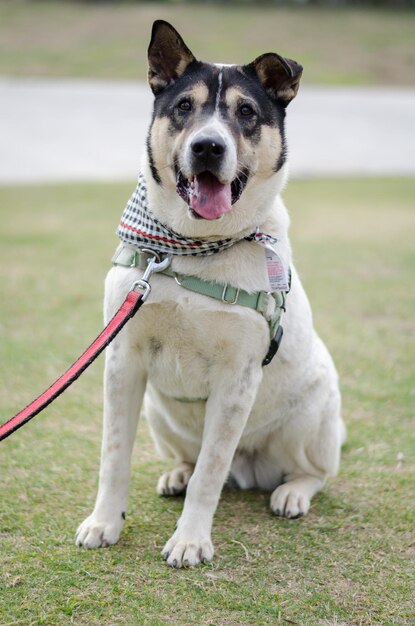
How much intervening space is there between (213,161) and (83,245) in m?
6.10

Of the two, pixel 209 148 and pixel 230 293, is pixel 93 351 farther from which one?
pixel 209 148

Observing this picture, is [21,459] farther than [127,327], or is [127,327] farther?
[21,459]

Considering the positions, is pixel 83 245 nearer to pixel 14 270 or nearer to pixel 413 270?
pixel 14 270

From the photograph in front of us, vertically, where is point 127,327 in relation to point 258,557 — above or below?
above

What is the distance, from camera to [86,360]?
9.10 ft

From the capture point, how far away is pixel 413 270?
312 inches

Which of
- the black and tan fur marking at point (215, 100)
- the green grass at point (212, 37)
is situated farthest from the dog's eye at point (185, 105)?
the green grass at point (212, 37)

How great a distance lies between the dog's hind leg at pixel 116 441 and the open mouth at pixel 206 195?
576mm

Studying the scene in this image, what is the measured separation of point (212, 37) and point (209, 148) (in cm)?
3316

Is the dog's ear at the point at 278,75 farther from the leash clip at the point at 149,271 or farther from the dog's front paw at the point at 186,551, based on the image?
the dog's front paw at the point at 186,551

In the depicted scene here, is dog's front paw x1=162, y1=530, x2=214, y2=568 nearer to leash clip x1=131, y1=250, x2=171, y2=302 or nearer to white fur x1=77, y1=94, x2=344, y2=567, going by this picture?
white fur x1=77, y1=94, x2=344, y2=567

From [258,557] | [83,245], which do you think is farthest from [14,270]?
[258,557]

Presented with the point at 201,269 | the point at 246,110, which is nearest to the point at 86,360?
the point at 201,269

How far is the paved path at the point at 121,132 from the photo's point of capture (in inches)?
629
